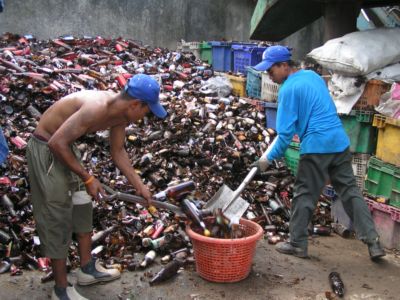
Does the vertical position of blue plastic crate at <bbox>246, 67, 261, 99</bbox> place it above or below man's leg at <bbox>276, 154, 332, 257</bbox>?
above

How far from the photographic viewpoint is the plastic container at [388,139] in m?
5.30

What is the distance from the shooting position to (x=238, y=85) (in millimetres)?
9234

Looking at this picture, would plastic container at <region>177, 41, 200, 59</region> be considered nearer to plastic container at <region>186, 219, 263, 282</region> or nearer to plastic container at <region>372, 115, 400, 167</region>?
plastic container at <region>372, 115, 400, 167</region>

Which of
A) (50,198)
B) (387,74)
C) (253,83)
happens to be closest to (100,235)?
(50,198)

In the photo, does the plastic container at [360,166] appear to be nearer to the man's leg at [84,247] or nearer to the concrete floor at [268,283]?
the concrete floor at [268,283]

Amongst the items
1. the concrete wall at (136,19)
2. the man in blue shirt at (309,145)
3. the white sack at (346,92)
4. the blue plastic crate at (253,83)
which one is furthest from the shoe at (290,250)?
the concrete wall at (136,19)

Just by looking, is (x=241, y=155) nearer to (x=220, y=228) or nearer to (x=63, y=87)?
(x=220, y=228)

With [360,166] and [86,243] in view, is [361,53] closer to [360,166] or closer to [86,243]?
[360,166]

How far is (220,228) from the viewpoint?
172 inches

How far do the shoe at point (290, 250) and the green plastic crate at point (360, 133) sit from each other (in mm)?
1579

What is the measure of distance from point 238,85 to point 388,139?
4.20 m

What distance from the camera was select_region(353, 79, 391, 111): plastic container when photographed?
5691mm

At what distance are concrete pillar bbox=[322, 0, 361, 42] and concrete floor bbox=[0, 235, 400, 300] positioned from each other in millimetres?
3387

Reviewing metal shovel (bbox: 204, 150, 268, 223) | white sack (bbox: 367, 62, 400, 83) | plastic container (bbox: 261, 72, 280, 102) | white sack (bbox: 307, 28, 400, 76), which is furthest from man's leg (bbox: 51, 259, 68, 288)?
plastic container (bbox: 261, 72, 280, 102)
